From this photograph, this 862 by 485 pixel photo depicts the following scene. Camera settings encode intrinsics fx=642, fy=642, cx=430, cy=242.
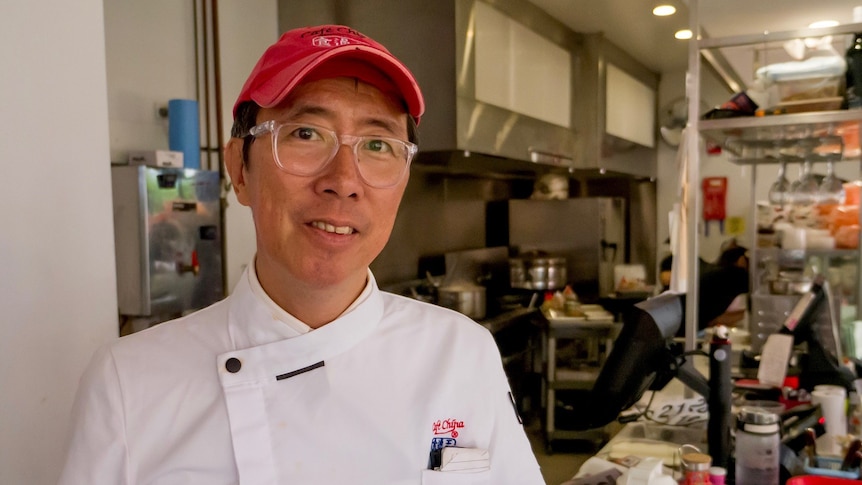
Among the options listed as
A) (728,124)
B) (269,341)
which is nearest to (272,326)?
(269,341)

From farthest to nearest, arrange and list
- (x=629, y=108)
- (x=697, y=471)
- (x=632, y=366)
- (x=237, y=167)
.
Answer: (x=629, y=108) → (x=632, y=366) → (x=697, y=471) → (x=237, y=167)

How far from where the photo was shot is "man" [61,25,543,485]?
2.93 ft

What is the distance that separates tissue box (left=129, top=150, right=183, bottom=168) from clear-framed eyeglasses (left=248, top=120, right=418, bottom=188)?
1459 mm

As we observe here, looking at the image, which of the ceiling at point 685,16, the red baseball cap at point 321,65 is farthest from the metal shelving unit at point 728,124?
the red baseball cap at point 321,65

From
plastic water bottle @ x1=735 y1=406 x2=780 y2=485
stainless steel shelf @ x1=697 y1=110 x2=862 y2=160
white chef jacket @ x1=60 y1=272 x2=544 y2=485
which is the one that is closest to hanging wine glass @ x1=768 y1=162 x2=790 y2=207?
stainless steel shelf @ x1=697 y1=110 x2=862 y2=160

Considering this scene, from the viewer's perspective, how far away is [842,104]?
6.63 feet

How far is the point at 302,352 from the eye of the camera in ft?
3.17

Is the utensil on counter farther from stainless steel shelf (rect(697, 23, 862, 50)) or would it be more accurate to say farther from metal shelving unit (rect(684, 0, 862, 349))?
stainless steel shelf (rect(697, 23, 862, 50))

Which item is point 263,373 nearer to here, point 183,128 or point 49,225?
point 49,225

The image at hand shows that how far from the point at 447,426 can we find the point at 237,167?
1.74 ft

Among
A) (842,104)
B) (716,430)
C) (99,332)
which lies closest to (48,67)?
(99,332)

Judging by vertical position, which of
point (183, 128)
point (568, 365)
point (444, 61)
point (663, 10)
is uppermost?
point (663, 10)

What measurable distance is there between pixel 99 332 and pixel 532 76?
267 centimetres

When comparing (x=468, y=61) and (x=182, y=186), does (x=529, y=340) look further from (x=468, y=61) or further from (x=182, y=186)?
(x=182, y=186)
